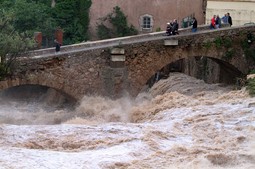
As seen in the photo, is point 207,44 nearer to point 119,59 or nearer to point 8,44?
point 119,59

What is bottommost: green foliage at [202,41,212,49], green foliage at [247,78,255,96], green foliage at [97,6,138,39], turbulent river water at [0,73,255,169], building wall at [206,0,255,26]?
turbulent river water at [0,73,255,169]

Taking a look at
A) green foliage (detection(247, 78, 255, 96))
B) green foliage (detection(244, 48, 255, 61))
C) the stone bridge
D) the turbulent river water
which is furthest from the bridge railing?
green foliage (detection(247, 78, 255, 96))

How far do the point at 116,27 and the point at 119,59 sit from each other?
9.95m

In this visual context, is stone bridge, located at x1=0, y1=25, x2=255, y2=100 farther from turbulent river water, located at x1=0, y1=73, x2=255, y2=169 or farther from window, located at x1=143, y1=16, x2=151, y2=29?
window, located at x1=143, y1=16, x2=151, y2=29

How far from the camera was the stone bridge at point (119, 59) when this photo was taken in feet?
60.2

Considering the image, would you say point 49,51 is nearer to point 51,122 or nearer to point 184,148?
point 51,122

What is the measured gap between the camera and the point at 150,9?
29.4 m

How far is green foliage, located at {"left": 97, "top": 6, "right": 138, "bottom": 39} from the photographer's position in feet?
95.0

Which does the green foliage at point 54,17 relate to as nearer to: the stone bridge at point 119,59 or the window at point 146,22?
the window at point 146,22

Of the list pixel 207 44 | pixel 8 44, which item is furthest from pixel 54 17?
pixel 8 44

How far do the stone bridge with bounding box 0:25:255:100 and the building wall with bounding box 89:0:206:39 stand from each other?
25.3ft

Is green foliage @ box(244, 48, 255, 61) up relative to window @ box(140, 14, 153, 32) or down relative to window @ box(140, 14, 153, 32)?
down

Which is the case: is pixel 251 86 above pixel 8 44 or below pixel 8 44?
below

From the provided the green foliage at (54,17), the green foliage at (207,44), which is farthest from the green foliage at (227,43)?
the green foliage at (54,17)
